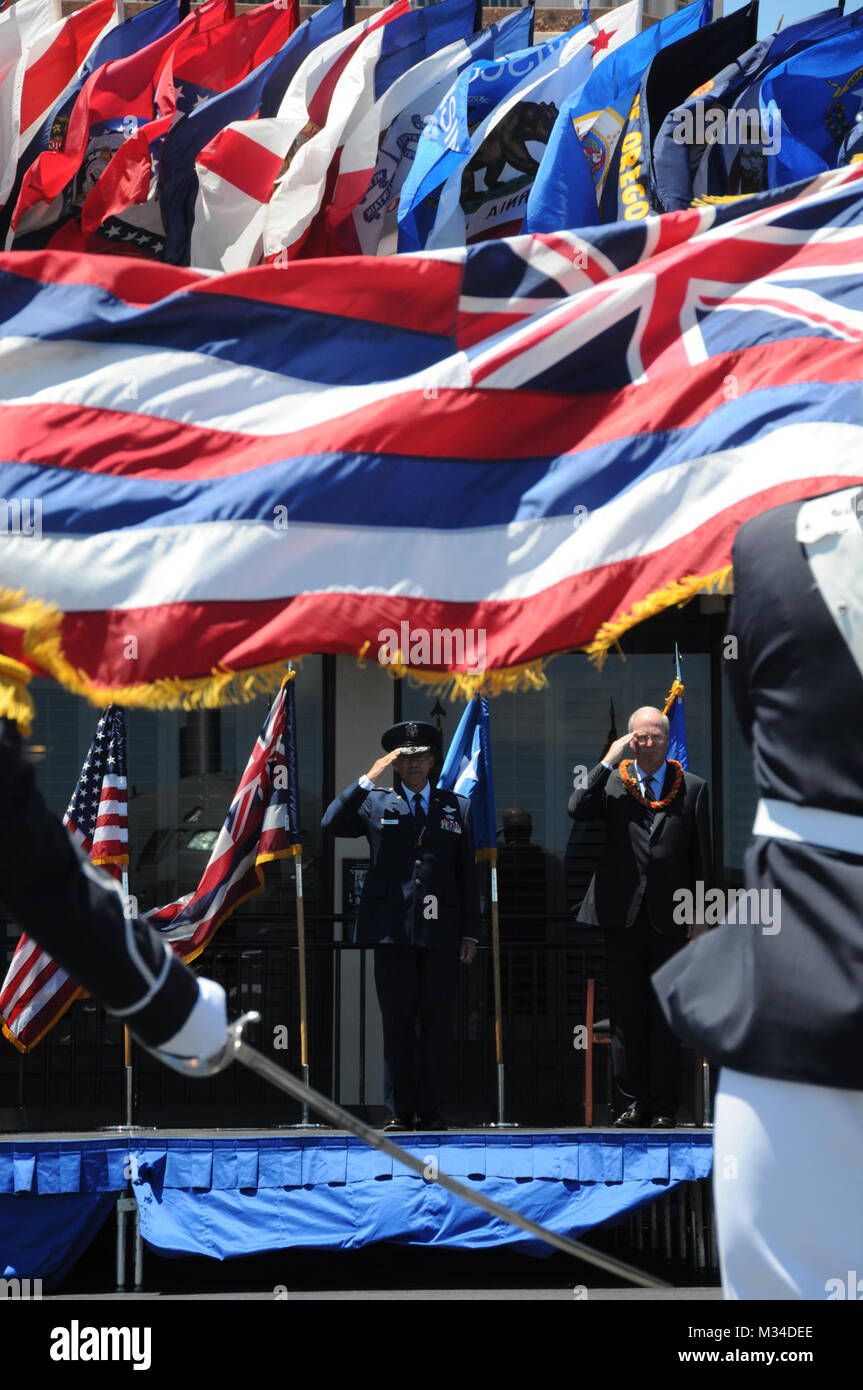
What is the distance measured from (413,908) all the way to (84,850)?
163 cm

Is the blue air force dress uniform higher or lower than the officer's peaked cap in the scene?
lower

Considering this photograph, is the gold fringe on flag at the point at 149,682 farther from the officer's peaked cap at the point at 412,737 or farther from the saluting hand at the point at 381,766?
the officer's peaked cap at the point at 412,737

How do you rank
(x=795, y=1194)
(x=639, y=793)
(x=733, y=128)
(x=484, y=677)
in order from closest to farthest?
(x=795, y=1194)
(x=484, y=677)
(x=639, y=793)
(x=733, y=128)

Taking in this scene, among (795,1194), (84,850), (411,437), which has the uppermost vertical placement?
(411,437)

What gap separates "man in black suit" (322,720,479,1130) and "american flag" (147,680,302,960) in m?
0.30

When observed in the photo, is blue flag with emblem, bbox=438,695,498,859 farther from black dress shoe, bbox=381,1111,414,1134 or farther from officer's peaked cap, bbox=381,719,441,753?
black dress shoe, bbox=381,1111,414,1134

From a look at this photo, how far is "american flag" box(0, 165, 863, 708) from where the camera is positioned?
3715 millimetres

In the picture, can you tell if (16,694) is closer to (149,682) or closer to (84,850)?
(149,682)

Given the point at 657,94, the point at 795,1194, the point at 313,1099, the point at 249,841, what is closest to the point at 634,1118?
the point at 249,841

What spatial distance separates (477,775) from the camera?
865 cm

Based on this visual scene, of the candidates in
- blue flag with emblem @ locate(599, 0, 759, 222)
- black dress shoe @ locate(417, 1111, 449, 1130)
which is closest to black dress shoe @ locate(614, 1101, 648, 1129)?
black dress shoe @ locate(417, 1111, 449, 1130)

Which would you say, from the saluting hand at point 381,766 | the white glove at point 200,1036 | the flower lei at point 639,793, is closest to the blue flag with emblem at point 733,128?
the flower lei at point 639,793

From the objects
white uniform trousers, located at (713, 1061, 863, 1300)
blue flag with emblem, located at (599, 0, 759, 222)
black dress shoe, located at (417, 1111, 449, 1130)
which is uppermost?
blue flag with emblem, located at (599, 0, 759, 222)
